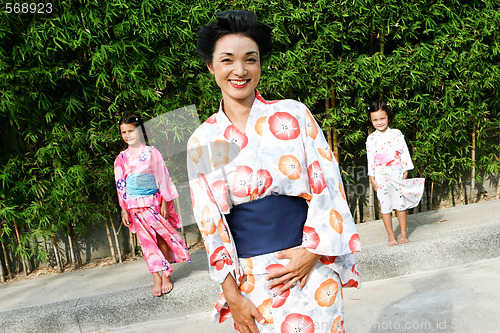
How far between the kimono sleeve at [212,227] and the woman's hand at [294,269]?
0.49ft

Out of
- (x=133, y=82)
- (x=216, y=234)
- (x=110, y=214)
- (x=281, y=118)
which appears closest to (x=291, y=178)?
(x=281, y=118)

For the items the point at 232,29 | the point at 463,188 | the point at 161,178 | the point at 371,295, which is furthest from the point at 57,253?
the point at 463,188

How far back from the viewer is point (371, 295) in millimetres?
3064

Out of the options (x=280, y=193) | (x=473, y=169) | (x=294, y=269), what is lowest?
(x=473, y=169)

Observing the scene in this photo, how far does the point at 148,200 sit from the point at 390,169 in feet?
7.14

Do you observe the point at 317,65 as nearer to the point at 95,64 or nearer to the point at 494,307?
the point at 95,64

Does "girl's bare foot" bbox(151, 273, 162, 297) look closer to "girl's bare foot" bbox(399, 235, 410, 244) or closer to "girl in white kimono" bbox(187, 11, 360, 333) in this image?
"girl in white kimono" bbox(187, 11, 360, 333)

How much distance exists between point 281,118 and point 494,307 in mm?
2145

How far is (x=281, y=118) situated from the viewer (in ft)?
4.62

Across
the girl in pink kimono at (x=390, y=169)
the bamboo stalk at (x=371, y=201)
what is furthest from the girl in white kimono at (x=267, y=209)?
the bamboo stalk at (x=371, y=201)

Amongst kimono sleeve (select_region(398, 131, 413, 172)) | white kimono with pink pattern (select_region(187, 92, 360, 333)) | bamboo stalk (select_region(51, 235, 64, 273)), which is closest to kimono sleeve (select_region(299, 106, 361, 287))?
white kimono with pink pattern (select_region(187, 92, 360, 333))

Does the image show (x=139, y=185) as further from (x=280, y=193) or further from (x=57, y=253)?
(x=280, y=193)

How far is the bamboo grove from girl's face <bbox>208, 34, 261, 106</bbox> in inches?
98.3

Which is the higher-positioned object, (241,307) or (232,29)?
(232,29)
